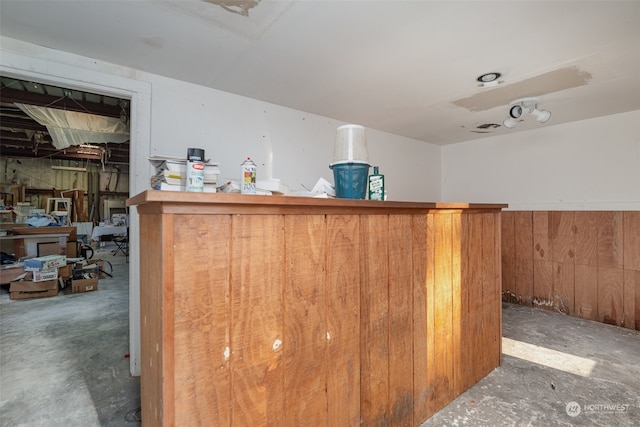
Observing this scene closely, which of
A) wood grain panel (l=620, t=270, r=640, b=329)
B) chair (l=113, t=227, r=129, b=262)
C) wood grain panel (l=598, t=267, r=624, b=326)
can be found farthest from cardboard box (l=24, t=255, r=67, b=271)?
wood grain panel (l=620, t=270, r=640, b=329)

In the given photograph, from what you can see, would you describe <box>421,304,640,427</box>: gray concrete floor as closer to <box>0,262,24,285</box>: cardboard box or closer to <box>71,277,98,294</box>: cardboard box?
<box>71,277,98,294</box>: cardboard box

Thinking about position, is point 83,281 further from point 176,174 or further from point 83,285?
point 176,174

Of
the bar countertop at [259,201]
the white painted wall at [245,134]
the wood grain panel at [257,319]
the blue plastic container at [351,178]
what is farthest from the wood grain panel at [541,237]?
the wood grain panel at [257,319]

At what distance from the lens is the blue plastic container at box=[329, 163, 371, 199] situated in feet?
5.30

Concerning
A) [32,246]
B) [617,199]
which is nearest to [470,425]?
[617,199]

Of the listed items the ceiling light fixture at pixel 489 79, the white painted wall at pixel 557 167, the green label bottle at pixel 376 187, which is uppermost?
the ceiling light fixture at pixel 489 79

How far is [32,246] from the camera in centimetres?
561

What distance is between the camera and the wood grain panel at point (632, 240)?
3316mm

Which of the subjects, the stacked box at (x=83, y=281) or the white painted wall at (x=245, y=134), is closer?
the white painted wall at (x=245, y=134)

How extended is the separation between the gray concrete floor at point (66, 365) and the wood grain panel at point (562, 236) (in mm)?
4920

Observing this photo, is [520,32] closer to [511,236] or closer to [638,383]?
[638,383]

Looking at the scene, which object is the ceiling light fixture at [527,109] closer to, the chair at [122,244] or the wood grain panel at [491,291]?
the wood grain panel at [491,291]

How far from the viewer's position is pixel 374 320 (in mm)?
1549

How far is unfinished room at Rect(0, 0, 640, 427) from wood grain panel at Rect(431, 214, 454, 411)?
0.02m
